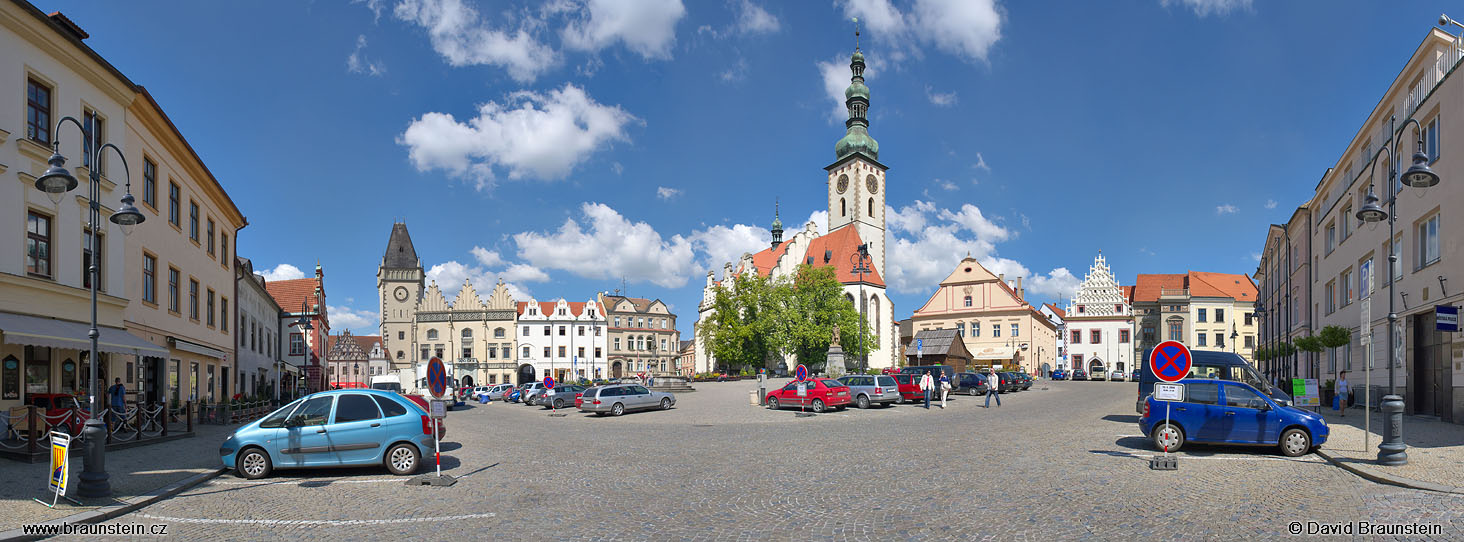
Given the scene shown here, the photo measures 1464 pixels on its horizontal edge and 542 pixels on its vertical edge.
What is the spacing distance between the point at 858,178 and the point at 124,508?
294ft

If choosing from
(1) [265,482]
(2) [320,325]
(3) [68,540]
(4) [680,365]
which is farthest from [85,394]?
(4) [680,365]

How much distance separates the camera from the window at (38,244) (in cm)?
1734

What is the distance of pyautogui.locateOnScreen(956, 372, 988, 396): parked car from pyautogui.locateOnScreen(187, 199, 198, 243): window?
31636 millimetres

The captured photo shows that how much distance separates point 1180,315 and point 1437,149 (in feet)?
233

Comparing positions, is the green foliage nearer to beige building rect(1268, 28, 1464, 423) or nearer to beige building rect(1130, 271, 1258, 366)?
beige building rect(1130, 271, 1258, 366)

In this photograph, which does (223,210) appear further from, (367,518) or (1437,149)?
(1437,149)

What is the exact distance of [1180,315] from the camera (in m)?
86.9

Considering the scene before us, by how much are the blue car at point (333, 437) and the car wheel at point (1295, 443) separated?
14403 mm

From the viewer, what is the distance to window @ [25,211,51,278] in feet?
56.9

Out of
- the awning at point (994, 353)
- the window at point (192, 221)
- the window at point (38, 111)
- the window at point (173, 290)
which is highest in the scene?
the window at point (38, 111)

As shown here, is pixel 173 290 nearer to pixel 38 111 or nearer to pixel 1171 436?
pixel 38 111

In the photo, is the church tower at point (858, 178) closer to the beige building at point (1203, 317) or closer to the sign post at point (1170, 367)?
the beige building at point (1203, 317)

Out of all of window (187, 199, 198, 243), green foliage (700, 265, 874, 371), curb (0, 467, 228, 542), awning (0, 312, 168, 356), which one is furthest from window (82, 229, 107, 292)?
green foliage (700, 265, 874, 371)

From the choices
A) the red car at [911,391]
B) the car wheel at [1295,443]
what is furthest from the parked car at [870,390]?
the car wheel at [1295,443]
